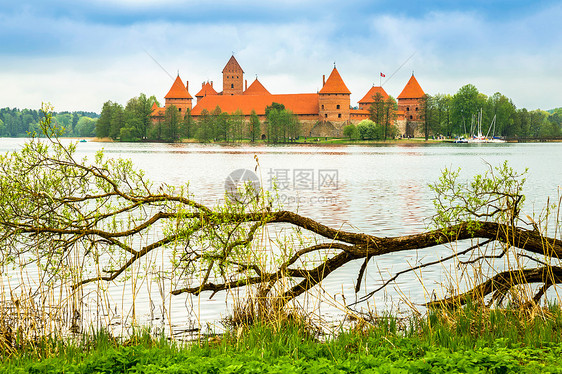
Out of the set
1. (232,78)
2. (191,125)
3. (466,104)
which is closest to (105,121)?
(191,125)

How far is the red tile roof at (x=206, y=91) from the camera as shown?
98.7 meters

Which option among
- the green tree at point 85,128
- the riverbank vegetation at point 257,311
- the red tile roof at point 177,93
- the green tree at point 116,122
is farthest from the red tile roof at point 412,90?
the riverbank vegetation at point 257,311

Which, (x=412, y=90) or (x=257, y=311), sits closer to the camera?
(x=257, y=311)

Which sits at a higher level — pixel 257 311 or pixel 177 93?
pixel 177 93

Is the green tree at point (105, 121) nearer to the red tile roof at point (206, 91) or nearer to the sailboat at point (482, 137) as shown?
the red tile roof at point (206, 91)

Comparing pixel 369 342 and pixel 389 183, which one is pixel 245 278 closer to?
pixel 369 342

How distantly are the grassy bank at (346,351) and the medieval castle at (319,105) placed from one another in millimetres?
80429

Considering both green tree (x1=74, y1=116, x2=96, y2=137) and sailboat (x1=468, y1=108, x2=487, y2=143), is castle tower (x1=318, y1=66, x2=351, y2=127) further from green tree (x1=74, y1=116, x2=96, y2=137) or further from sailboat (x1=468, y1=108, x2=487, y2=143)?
green tree (x1=74, y1=116, x2=96, y2=137)

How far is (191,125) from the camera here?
82750mm

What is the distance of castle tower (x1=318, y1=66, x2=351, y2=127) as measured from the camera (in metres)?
85.0

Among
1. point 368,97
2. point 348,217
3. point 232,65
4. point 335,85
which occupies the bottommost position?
point 348,217

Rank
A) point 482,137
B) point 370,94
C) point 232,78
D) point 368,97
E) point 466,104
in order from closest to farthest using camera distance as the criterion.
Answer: point 466,104, point 482,137, point 368,97, point 370,94, point 232,78

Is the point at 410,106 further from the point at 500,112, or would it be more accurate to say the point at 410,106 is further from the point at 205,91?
the point at 205,91

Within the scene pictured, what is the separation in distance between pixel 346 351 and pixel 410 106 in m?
89.5
